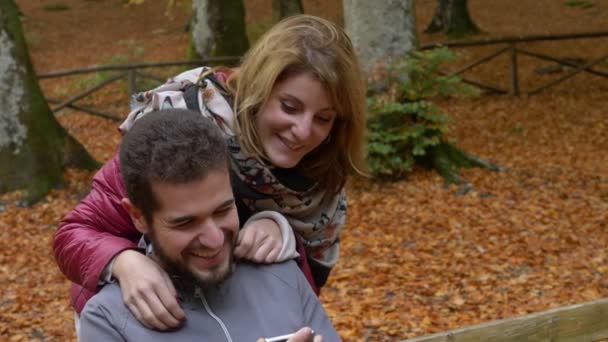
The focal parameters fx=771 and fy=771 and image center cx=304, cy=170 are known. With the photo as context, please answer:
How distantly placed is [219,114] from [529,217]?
5.71 metres

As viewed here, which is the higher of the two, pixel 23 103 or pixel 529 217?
pixel 23 103

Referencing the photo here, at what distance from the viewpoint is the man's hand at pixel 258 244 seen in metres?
2.19

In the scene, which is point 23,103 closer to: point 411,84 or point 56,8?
point 411,84

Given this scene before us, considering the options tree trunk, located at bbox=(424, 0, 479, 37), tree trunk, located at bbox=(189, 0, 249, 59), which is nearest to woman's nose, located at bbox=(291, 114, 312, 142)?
tree trunk, located at bbox=(189, 0, 249, 59)

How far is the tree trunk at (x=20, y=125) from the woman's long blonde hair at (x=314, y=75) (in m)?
6.51

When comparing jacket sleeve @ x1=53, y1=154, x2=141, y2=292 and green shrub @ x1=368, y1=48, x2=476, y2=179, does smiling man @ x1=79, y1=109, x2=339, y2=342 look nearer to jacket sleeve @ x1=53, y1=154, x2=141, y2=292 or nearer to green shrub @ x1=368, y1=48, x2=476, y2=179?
jacket sleeve @ x1=53, y1=154, x2=141, y2=292

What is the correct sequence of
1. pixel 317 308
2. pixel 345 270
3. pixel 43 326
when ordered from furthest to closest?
pixel 345 270, pixel 43 326, pixel 317 308

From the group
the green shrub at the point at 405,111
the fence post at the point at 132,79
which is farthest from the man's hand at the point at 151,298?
the fence post at the point at 132,79

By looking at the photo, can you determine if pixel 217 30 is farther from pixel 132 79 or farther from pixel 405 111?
pixel 405 111

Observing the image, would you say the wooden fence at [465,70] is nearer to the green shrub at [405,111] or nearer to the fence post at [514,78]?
the fence post at [514,78]

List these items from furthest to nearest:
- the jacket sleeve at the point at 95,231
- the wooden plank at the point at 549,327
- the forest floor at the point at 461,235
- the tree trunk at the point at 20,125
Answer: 1. the tree trunk at the point at 20,125
2. the forest floor at the point at 461,235
3. the wooden plank at the point at 549,327
4. the jacket sleeve at the point at 95,231

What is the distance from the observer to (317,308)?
2.21 meters

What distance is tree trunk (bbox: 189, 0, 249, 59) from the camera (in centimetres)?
1483

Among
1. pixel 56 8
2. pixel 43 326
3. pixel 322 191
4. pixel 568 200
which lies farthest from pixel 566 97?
pixel 56 8
